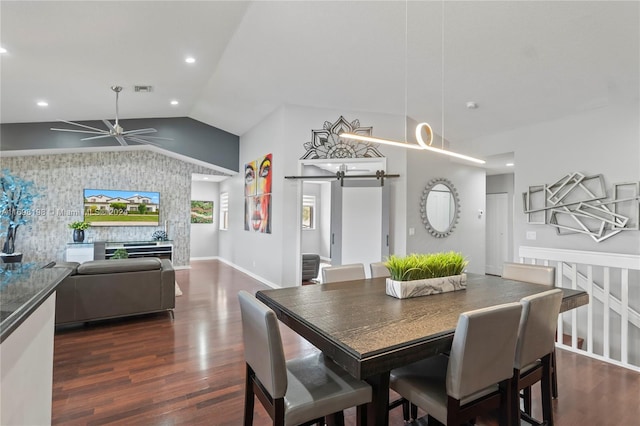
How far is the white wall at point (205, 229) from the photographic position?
9841 millimetres

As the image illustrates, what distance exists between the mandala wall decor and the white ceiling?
31cm

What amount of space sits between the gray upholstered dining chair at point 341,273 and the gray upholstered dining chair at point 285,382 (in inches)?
36.0

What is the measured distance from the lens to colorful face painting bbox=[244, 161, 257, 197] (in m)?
6.99

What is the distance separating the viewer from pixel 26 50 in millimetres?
3641

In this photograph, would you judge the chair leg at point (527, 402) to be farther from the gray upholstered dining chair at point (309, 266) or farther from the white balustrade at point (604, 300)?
the gray upholstered dining chair at point (309, 266)

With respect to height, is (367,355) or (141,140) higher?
(141,140)

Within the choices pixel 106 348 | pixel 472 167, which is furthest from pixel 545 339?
pixel 472 167

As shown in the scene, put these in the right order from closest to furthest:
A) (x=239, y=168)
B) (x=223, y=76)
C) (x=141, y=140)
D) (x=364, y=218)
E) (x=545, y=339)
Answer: (x=545, y=339)
(x=223, y=76)
(x=364, y=218)
(x=141, y=140)
(x=239, y=168)

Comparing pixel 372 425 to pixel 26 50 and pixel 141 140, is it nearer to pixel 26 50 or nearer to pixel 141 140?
pixel 26 50

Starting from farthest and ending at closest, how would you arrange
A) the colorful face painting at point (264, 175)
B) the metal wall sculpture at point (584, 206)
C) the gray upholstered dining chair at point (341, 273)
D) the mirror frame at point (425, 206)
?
the colorful face painting at point (264, 175)
the mirror frame at point (425, 206)
the metal wall sculpture at point (584, 206)
the gray upholstered dining chair at point (341, 273)

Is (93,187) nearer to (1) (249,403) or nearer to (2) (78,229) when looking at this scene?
(2) (78,229)

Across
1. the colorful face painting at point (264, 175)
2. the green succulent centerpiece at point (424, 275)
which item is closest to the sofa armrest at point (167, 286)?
the colorful face painting at point (264, 175)

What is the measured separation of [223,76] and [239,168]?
3205 millimetres

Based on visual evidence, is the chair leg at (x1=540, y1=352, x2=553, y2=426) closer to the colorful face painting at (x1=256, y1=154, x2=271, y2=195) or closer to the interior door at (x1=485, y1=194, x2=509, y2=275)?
the colorful face painting at (x1=256, y1=154, x2=271, y2=195)
